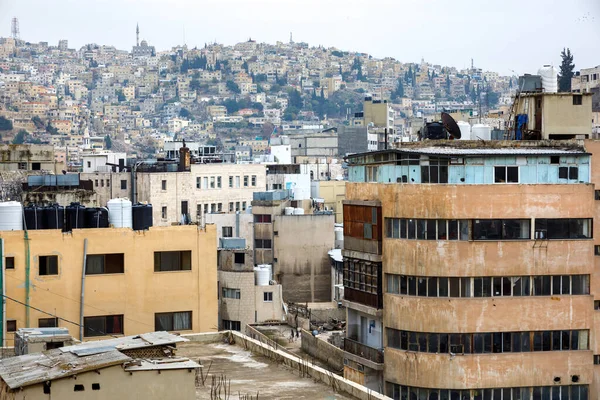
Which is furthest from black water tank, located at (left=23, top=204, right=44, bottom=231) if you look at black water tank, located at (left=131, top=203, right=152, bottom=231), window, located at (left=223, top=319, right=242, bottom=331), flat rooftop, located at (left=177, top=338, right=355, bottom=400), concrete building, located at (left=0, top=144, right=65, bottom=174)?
concrete building, located at (left=0, top=144, right=65, bottom=174)

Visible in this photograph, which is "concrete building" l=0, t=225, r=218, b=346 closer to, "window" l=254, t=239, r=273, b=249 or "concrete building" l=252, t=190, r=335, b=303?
"concrete building" l=252, t=190, r=335, b=303

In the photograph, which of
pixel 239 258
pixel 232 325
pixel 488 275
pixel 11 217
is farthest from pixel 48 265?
pixel 232 325

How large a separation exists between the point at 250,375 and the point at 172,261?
924cm

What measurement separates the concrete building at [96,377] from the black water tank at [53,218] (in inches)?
434

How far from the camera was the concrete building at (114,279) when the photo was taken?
26.4 meters

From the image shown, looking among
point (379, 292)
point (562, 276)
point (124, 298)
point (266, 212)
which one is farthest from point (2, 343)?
point (266, 212)

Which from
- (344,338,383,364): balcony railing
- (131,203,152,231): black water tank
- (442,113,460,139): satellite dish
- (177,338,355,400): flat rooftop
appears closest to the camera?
(177,338,355,400): flat rooftop

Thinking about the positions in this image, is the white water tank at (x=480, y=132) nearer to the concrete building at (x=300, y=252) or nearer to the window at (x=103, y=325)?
the window at (x=103, y=325)

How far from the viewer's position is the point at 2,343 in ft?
84.2

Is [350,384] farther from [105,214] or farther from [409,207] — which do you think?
[105,214]

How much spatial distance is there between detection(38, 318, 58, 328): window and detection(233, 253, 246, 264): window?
15.8 metres

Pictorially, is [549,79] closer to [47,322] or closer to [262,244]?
[47,322]

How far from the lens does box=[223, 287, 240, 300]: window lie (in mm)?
41781

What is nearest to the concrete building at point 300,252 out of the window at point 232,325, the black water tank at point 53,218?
the window at point 232,325
